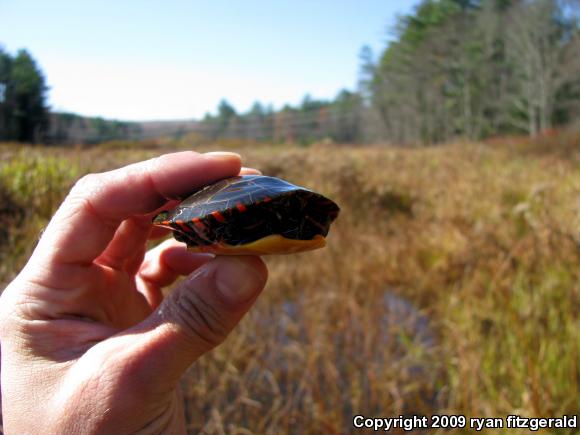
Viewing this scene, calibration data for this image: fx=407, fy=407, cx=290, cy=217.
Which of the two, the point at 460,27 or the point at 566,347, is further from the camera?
the point at 460,27

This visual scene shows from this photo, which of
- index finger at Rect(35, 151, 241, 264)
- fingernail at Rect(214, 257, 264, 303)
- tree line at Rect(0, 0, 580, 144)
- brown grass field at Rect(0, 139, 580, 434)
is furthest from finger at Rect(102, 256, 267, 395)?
tree line at Rect(0, 0, 580, 144)

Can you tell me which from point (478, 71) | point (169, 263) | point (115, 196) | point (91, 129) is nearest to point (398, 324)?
point (169, 263)

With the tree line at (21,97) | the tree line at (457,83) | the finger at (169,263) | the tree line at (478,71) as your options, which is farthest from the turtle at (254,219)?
the tree line at (478,71)

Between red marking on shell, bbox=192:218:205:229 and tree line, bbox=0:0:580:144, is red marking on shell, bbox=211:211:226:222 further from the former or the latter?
tree line, bbox=0:0:580:144

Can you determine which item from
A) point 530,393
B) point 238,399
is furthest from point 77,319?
point 530,393

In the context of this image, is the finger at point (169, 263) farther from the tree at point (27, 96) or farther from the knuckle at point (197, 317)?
the tree at point (27, 96)

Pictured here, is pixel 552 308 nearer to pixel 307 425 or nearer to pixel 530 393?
pixel 530 393
